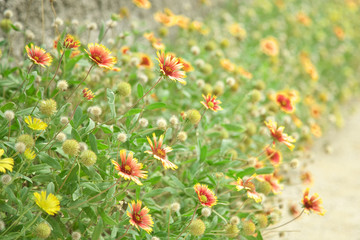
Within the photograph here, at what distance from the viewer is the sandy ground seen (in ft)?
9.82

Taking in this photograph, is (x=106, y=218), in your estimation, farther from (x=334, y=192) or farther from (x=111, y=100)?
(x=334, y=192)

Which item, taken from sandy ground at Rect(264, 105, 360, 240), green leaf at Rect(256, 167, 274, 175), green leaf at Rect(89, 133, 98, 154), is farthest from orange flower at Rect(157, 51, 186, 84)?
sandy ground at Rect(264, 105, 360, 240)

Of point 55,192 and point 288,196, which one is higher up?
point 288,196

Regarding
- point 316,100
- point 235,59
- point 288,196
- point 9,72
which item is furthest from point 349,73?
point 9,72

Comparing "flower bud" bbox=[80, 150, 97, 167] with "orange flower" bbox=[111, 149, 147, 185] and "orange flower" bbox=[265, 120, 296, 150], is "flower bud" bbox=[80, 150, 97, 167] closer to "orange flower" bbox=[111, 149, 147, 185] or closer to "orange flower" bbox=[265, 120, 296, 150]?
"orange flower" bbox=[111, 149, 147, 185]

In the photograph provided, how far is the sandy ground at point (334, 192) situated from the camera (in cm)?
299

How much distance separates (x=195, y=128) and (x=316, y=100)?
2.75 meters

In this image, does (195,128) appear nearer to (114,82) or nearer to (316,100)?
(114,82)

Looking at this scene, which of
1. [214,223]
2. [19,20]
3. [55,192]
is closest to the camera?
[55,192]

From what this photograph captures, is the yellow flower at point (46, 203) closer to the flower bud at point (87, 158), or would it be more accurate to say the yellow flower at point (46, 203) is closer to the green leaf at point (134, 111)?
the flower bud at point (87, 158)

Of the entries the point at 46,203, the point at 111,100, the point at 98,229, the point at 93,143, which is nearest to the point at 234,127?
the point at 111,100

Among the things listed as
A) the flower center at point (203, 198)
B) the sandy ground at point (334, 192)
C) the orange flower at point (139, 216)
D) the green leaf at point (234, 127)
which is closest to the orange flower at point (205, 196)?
the flower center at point (203, 198)

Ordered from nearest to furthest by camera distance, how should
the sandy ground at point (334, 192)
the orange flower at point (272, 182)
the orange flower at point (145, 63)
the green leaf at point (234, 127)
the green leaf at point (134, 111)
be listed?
the green leaf at point (134, 111)
the orange flower at point (272, 182)
the green leaf at point (234, 127)
the orange flower at point (145, 63)
the sandy ground at point (334, 192)

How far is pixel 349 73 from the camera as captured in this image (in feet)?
18.2
